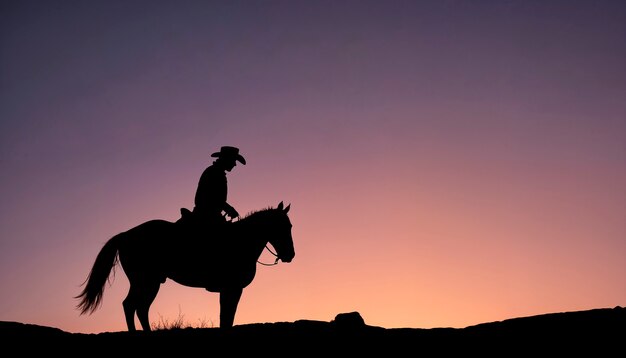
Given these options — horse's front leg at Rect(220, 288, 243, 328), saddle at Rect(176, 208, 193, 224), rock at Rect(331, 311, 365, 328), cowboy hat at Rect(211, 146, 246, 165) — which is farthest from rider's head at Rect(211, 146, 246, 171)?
rock at Rect(331, 311, 365, 328)

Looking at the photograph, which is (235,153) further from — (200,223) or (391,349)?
(391,349)

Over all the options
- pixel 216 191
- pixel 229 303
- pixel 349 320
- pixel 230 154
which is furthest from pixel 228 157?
pixel 349 320

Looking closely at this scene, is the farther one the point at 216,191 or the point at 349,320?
the point at 216,191

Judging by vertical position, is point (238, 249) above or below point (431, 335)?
above

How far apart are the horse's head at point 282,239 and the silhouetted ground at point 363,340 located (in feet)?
8.47

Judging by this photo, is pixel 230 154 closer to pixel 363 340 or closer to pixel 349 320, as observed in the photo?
pixel 349 320

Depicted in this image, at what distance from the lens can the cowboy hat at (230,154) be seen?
11.6m

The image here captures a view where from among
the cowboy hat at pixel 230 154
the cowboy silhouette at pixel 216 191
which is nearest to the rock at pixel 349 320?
the cowboy silhouette at pixel 216 191

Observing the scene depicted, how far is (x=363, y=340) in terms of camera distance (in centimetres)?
809

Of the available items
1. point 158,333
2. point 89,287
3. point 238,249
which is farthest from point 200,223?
point 158,333

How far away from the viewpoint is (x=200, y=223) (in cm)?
1124

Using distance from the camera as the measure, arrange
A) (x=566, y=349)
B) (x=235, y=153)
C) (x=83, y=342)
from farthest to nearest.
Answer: (x=235, y=153) → (x=83, y=342) → (x=566, y=349)

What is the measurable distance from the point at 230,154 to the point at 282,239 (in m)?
1.94

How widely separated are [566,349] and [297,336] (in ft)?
11.4
